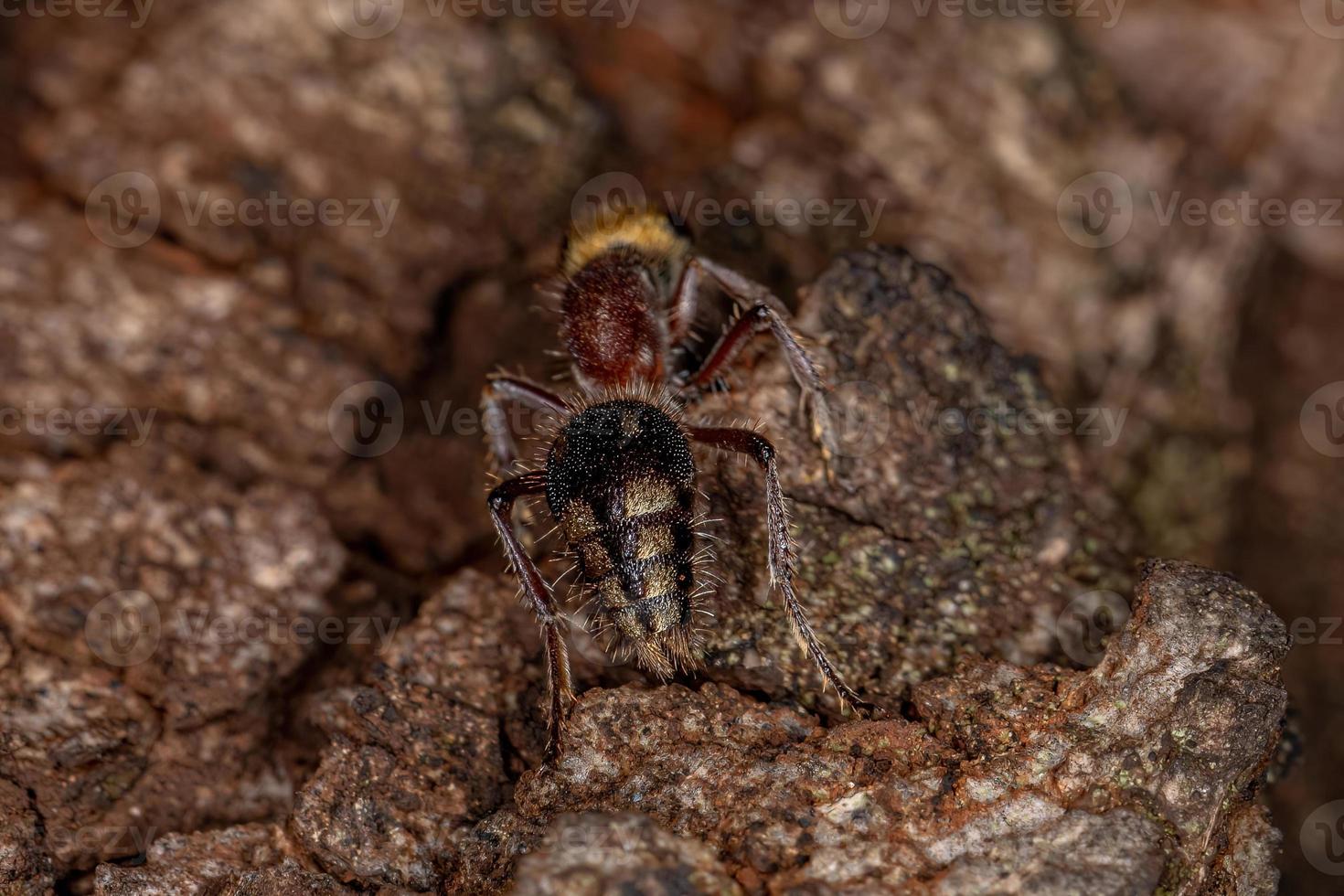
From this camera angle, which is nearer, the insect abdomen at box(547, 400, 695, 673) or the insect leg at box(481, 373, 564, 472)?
the insect abdomen at box(547, 400, 695, 673)

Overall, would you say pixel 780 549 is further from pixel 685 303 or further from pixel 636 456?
pixel 685 303

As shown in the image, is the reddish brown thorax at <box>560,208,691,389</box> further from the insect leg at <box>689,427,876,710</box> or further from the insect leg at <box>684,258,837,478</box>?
the insect leg at <box>689,427,876,710</box>

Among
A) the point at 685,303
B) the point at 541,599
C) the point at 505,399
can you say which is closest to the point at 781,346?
the point at 685,303

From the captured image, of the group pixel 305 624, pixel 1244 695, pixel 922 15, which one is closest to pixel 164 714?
pixel 305 624

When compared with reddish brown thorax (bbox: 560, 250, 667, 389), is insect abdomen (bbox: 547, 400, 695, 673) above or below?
below

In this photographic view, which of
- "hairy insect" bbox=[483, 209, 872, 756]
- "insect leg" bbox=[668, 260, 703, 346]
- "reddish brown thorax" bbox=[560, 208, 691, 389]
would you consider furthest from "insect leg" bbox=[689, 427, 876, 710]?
"insect leg" bbox=[668, 260, 703, 346]

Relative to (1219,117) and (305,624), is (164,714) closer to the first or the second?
(305,624)

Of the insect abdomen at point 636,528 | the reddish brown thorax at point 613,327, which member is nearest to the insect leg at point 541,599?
the insect abdomen at point 636,528
